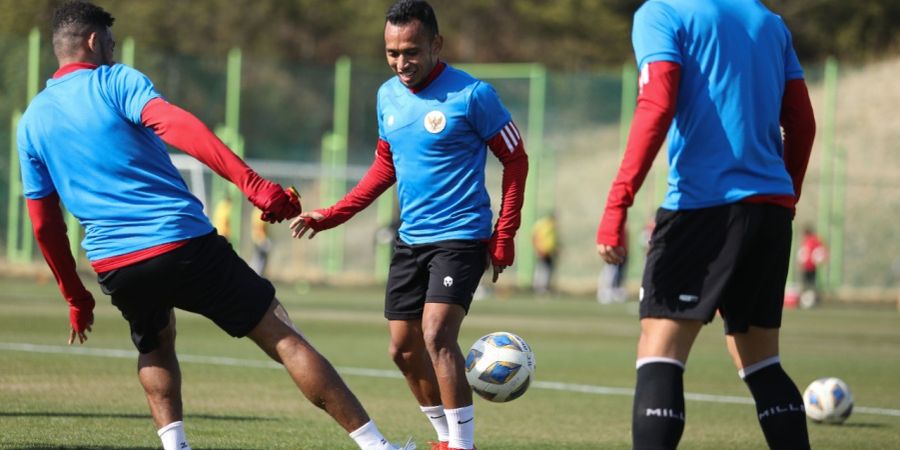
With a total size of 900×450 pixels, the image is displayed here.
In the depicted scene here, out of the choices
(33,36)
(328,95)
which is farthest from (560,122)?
(33,36)

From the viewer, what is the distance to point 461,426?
7078 millimetres

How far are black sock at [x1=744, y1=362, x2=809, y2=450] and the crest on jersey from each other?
7.14ft

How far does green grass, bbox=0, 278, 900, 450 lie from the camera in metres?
8.30

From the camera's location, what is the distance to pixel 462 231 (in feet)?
23.5

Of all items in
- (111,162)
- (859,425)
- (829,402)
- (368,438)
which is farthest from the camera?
(859,425)

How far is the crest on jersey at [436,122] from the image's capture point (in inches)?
280

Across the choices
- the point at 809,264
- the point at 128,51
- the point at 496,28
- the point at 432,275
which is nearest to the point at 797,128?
the point at 432,275

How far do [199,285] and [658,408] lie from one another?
2.04 meters

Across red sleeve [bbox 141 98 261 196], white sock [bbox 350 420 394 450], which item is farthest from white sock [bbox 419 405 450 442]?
red sleeve [bbox 141 98 261 196]

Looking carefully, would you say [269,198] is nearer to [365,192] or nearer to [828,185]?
[365,192]

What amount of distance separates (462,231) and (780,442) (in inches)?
85.1

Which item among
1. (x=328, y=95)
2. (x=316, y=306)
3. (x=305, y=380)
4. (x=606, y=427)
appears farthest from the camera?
(x=328, y=95)

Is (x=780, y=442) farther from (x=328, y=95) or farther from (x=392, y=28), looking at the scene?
(x=328, y=95)

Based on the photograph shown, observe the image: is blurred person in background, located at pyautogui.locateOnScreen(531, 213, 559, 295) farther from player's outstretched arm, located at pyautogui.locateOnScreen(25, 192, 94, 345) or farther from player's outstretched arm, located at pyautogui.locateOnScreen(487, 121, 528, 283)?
player's outstretched arm, located at pyautogui.locateOnScreen(25, 192, 94, 345)
